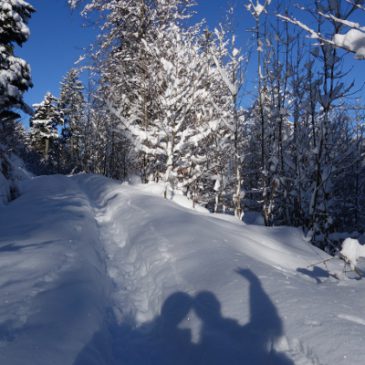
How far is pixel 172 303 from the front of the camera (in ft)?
10.5

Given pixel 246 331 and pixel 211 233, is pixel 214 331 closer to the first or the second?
pixel 246 331

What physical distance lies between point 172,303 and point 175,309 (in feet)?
0.38

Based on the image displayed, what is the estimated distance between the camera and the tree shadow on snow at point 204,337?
2.34m

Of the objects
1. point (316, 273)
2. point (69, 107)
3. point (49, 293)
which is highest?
point (69, 107)

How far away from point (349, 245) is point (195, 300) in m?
1.54

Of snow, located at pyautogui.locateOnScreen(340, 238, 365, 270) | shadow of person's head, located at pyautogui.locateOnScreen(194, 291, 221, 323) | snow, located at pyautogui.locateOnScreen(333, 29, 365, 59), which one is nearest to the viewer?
snow, located at pyautogui.locateOnScreen(333, 29, 365, 59)

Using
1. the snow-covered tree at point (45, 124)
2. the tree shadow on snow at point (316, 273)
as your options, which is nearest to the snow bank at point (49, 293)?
the tree shadow on snow at point (316, 273)

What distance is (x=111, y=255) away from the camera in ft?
17.3

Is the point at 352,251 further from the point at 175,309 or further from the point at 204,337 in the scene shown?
the point at 175,309

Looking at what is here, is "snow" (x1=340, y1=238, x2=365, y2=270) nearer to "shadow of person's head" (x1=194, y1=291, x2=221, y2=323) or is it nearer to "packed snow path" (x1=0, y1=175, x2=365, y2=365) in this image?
"packed snow path" (x1=0, y1=175, x2=365, y2=365)

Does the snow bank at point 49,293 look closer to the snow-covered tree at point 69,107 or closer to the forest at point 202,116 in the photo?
the forest at point 202,116

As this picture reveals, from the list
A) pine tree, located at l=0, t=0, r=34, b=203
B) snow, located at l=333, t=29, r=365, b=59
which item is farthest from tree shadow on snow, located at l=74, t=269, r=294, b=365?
pine tree, located at l=0, t=0, r=34, b=203

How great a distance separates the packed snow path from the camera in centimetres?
229

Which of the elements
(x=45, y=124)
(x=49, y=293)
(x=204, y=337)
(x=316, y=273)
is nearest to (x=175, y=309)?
(x=204, y=337)
